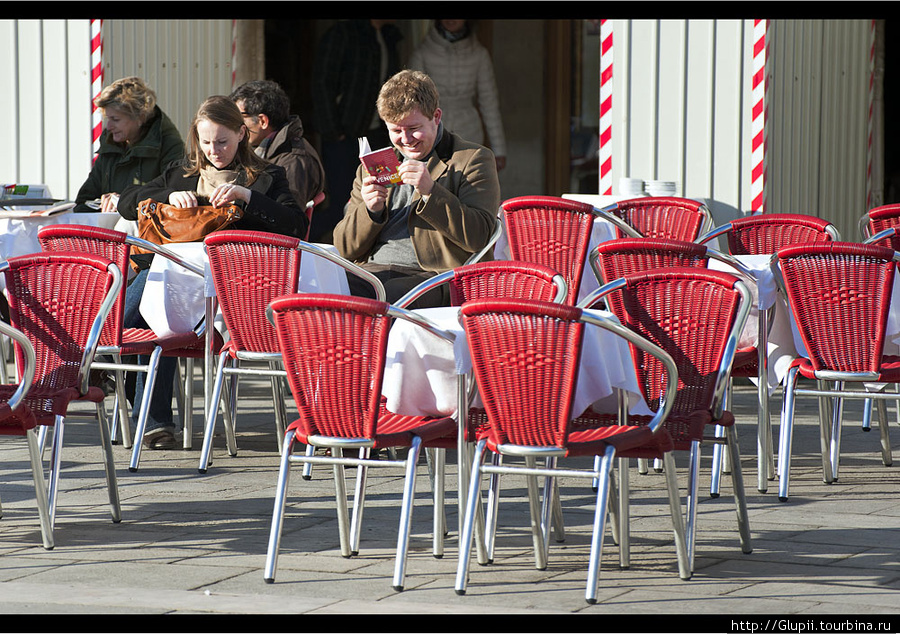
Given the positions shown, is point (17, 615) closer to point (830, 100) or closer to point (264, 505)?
point (264, 505)

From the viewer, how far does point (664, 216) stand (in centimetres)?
720

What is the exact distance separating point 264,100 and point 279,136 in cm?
21

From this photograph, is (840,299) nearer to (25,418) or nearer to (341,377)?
(341,377)

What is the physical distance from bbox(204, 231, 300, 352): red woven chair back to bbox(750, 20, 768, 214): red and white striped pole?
3817mm

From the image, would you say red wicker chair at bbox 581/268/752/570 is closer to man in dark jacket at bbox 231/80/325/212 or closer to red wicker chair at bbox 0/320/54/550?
red wicker chair at bbox 0/320/54/550

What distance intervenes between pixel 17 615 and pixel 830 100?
25.2ft

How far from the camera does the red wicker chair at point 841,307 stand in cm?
554

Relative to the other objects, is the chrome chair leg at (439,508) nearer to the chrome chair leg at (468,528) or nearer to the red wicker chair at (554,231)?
the chrome chair leg at (468,528)

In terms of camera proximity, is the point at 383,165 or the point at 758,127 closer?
the point at 383,165

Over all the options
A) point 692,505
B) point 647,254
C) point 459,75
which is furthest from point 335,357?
point 459,75

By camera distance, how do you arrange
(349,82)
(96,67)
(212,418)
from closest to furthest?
1. (212,418)
2. (96,67)
3. (349,82)

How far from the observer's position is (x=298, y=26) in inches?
497

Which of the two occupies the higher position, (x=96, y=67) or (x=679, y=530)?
(x=96, y=67)

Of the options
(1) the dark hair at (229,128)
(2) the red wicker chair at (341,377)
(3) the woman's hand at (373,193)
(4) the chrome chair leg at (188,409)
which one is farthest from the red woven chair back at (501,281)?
(1) the dark hair at (229,128)
